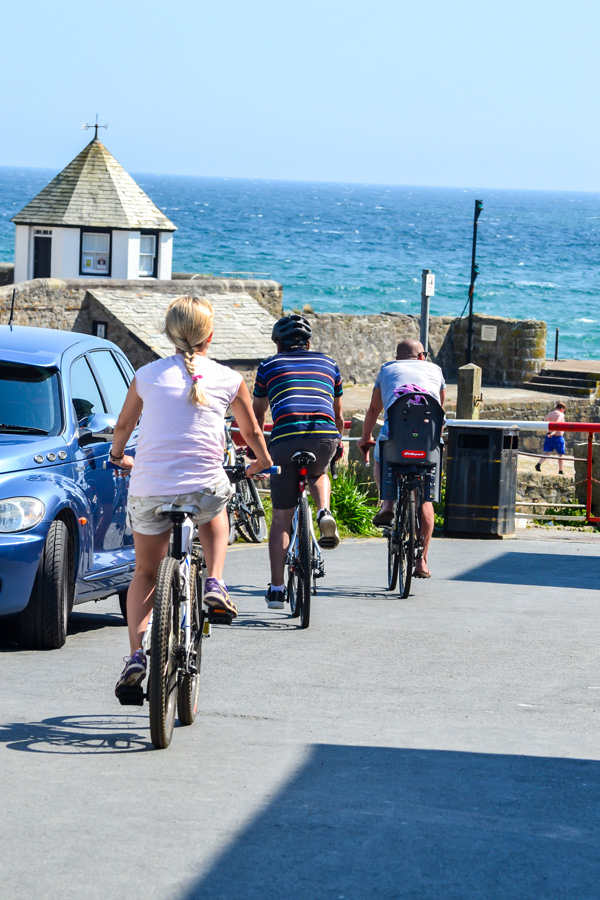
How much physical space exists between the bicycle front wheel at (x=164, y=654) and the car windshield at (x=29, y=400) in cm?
273

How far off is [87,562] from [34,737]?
2392 mm

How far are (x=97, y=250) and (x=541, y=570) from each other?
42.2m

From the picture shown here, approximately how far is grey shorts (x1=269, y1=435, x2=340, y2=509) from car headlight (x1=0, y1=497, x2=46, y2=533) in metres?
1.59

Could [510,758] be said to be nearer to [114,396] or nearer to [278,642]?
[278,642]

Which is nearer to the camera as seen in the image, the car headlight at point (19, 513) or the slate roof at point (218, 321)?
the car headlight at point (19, 513)

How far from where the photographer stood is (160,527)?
5.08 m

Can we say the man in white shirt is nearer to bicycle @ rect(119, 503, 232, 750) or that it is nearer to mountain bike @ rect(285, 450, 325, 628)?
mountain bike @ rect(285, 450, 325, 628)

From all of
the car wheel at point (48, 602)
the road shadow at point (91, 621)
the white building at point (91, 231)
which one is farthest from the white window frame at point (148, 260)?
the car wheel at point (48, 602)

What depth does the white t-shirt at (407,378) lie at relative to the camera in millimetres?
9062

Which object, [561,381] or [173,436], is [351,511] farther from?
[561,381]

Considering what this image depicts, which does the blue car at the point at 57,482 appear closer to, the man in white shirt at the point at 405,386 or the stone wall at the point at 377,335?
the man in white shirt at the point at 405,386

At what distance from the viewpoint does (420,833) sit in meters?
4.00

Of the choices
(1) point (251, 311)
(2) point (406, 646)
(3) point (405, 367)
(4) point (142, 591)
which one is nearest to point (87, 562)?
(2) point (406, 646)

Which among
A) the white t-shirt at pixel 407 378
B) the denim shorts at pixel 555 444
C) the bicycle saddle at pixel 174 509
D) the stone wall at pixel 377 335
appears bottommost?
the denim shorts at pixel 555 444
